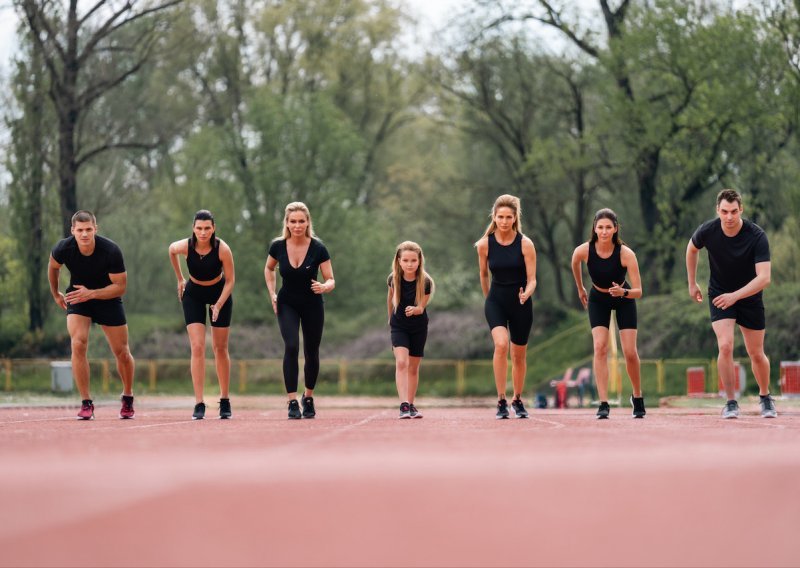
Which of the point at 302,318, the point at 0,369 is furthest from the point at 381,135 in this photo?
the point at 302,318

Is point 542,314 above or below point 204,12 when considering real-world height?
below

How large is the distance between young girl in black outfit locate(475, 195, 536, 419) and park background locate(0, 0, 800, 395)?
17.7 metres

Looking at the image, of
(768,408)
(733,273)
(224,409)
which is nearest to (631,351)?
(733,273)

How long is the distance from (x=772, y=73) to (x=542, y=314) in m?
10.4

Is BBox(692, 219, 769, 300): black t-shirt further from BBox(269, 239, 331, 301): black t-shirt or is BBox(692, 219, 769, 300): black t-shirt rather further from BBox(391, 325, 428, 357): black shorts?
BBox(269, 239, 331, 301): black t-shirt

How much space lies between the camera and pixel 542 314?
4116 centimetres

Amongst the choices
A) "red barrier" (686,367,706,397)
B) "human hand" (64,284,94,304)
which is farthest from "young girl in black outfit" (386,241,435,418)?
"red barrier" (686,367,706,397)

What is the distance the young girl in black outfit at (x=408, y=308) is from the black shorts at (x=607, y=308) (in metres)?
1.68

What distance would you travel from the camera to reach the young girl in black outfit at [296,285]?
12.9 meters

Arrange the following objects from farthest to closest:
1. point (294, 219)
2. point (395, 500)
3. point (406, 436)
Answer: point (294, 219), point (406, 436), point (395, 500)

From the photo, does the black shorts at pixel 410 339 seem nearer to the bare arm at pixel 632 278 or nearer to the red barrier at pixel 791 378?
the bare arm at pixel 632 278

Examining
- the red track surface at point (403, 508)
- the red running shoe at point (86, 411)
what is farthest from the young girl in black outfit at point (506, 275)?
the red track surface at point (403, 508)

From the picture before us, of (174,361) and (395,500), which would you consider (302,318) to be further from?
(174,361)

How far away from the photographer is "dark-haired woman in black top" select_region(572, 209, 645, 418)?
12.6m
